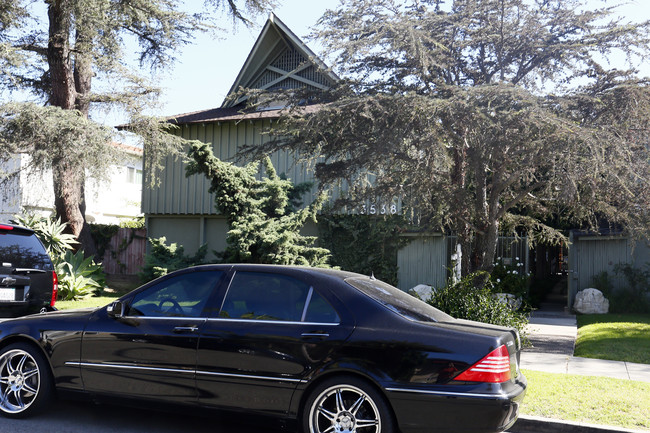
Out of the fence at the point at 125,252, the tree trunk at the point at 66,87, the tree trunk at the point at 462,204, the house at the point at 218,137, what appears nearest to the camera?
the tree trunk at the point at 462,204

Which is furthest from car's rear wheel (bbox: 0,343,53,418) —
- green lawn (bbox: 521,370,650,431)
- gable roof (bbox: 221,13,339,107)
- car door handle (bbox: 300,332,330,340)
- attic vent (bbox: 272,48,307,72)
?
attic vent (bbox: 272,48,307,72)

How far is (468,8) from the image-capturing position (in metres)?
10.7

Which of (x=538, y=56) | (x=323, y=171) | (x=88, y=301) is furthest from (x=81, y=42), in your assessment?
(x=538, y=56)

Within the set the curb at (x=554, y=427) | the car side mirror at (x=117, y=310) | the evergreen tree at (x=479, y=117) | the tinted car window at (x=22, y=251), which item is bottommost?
the curb at (x=554, y=427)

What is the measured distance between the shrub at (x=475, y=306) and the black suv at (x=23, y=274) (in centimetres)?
A: 569

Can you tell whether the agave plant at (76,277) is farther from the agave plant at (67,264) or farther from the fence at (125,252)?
the fence at (125,252)

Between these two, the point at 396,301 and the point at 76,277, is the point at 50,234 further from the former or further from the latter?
the point at 396,301

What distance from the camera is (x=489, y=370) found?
449 centimetres

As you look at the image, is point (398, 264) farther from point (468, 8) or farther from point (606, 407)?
point (606, 407)

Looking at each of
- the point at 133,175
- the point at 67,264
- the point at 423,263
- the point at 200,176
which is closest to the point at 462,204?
the point at 423,263

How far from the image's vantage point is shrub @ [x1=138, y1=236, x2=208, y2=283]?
14273 mm

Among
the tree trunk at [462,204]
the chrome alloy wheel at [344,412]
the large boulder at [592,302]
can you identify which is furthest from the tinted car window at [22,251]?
the large boulder at [592,302]

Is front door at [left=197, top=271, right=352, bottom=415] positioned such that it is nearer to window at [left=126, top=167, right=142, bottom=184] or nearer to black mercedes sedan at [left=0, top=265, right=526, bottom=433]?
black mercedes sedan at [left=0, top=265, right=526, bottom=433]

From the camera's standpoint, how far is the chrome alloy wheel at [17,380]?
18.8ft
